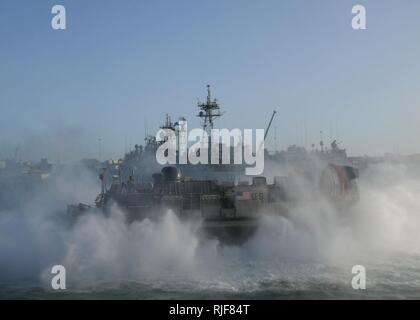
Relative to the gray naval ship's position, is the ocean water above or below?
below

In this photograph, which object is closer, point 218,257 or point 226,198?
point 218,257

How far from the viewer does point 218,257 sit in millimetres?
25766

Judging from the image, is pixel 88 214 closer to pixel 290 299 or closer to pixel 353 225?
pixel 290 299

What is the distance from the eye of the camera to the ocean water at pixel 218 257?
19375mm

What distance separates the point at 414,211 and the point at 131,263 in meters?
26.1

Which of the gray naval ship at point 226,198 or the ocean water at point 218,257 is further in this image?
the gray naval ship at point 226,198

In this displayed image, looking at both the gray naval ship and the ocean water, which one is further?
the gray naval ship

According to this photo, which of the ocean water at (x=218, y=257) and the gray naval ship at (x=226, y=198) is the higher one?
the gray naval ship at (x=226, y=198)

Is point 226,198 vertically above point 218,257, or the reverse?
point 226,198

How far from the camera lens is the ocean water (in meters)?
19.4

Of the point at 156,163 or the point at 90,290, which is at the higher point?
the point at 156,163

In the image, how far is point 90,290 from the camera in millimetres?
19219
